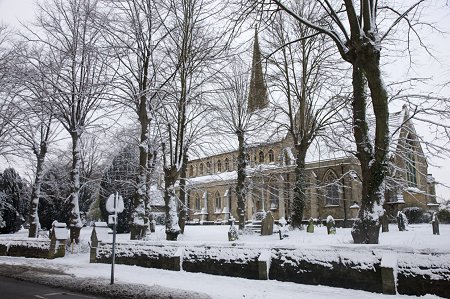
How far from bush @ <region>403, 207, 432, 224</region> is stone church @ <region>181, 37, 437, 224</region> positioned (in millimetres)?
921

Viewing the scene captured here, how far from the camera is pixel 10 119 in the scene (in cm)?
2098

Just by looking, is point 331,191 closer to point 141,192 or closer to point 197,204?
point 197,204

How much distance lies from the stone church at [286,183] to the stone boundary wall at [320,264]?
811 centimetres

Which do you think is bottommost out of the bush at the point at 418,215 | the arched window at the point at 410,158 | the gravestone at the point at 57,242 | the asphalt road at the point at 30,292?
the asphalt road at the point at 30,292

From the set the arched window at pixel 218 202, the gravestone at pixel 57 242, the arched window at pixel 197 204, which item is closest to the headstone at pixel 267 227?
the gravestone at pixel 57 242

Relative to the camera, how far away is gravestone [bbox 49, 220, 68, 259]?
16703 millimetres

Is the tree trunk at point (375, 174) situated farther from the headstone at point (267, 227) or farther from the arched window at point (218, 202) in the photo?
the arched window at point (218, 202)

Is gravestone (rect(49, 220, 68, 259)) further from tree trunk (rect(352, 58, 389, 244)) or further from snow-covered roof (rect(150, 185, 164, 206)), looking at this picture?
tree trunk (rect(352, 58, 389, 244))

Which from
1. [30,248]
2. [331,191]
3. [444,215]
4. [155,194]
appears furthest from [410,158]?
[155,194]

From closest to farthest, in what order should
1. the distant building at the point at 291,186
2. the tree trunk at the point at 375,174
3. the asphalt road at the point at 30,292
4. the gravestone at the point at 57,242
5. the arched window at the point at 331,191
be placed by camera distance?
the asphalt road at the point at 30,292 → the tree trunk at the point at 375,174 → the gravestone at the point at 57,242 → the distant building at the point at 291,186 → the arched window at the point at 331,191

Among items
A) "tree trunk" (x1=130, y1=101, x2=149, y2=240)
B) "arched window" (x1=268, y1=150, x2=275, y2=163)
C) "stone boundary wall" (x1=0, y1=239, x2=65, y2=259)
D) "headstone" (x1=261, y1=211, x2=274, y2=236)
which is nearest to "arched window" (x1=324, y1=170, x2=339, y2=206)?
"arched window" (x1=268, y1=150, x2=275, y2=163)

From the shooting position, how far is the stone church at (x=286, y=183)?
25.7 meters

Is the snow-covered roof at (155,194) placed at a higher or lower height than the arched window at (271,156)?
lower

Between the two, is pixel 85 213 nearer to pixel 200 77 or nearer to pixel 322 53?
pixel 200 77
